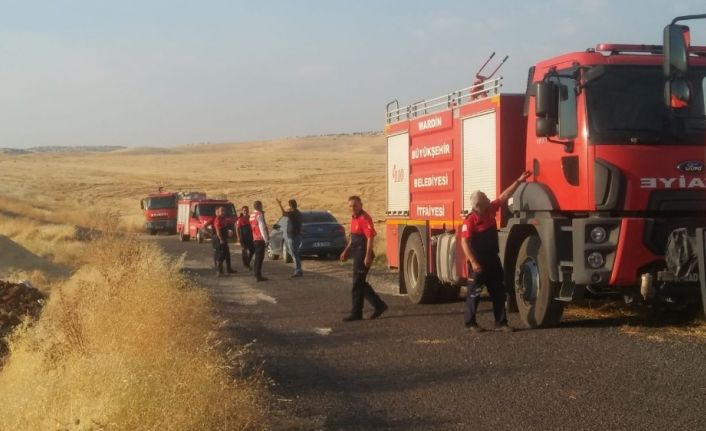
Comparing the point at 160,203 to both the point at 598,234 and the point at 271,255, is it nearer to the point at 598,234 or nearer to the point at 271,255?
the point at 271,255

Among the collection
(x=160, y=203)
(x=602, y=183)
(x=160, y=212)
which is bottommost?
(x=160, y=212)

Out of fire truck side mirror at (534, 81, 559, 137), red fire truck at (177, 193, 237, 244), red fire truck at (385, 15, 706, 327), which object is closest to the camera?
red fire truck at (385, 15, 706, 327)

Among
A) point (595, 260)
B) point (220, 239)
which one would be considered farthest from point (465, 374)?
point (220, 239)

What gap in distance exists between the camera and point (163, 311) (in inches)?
414

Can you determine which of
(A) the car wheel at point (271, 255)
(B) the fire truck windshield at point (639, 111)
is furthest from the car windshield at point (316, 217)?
(B) the fire truck windshield at point (639, 111)

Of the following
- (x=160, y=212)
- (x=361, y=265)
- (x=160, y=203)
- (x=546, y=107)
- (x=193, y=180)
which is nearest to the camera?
(x=546, y=107)

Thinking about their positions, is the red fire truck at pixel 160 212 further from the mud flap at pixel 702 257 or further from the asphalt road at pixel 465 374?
the mud flap at pixel 702 257

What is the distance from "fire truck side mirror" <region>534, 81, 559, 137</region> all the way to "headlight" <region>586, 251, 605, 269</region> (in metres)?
1.52

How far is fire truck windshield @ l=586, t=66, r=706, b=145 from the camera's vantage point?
10391mm

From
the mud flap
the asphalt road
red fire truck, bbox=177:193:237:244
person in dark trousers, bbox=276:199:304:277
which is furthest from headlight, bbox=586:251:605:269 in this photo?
red fire truck, bbox=177:193:237:244

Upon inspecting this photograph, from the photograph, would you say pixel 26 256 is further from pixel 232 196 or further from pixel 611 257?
pixel 232 196

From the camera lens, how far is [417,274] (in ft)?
50.3

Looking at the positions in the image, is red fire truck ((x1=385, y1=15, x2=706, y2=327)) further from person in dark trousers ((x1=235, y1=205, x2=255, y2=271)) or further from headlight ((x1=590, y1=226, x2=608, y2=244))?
person in dark trousers ((x1=235, y1=205, x2=255, y2=271))

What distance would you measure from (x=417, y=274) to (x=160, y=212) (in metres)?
35.9
